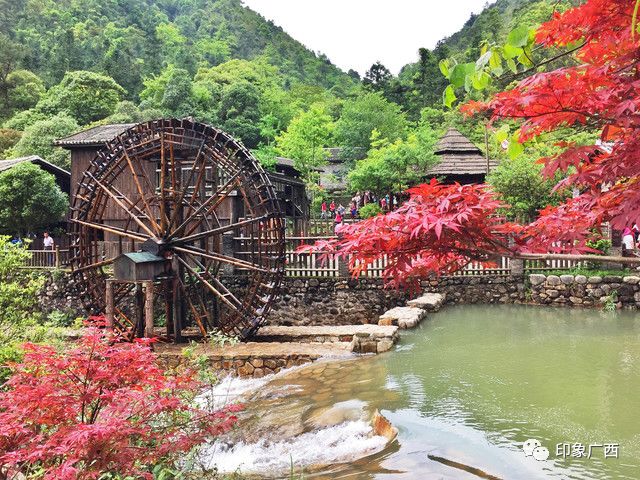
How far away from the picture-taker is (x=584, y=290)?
42.3 feet

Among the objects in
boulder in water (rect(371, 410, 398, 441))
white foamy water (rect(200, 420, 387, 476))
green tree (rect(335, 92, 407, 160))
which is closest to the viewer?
white foamy water (rect(200, 420, 387, 476))

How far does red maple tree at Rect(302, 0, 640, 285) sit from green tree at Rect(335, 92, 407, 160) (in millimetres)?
24729

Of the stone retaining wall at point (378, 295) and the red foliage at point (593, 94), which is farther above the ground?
the red foliage at point (593, 94)

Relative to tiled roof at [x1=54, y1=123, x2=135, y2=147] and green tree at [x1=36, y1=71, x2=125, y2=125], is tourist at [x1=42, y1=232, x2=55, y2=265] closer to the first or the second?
tiled roof at [x1=54, y1=123, x2=135, y2=147]

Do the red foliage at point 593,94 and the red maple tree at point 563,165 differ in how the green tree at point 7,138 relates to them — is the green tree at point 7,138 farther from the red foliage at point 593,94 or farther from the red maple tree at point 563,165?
the red foliage at point 593,94

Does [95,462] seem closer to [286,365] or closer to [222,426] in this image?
[222,426]

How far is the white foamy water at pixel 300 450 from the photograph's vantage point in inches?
193

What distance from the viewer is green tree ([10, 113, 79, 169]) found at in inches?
1065

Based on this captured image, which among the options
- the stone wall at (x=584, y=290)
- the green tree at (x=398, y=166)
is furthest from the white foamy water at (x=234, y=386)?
the green tree at (x=398, y=166)

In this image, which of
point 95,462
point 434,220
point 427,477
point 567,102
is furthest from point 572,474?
point 95,462

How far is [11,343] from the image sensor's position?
621 centimetres

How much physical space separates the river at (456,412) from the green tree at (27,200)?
13.5 m

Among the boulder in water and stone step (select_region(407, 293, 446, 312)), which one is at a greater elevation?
stone step (select_region(407, 293, 446, 312))

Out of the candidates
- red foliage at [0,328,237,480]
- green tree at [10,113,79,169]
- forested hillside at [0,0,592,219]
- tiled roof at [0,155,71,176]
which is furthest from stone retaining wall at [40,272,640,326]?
green tree at [10,113,79,169]
